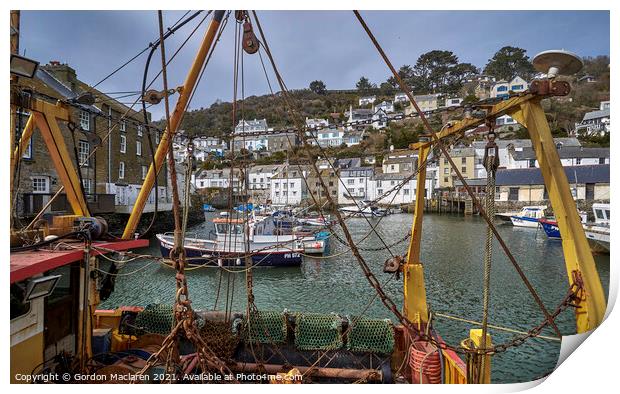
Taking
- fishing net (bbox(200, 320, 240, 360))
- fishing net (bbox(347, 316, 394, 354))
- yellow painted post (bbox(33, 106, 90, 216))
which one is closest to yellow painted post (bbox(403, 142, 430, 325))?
fishing net (bbox(347, 316, 394, 354))

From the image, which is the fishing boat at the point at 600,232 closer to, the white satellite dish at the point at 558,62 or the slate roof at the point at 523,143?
the white satellite dish at the point at 558,62

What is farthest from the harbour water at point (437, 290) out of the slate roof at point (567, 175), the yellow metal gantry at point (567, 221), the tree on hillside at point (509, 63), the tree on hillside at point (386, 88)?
the tree on hillside at point (386, 88)

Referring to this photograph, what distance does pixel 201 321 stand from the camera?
4902mm

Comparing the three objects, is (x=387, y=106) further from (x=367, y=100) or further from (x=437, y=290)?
(x=437, y=290)

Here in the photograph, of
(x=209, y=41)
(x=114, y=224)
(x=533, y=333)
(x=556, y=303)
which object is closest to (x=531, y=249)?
(x=556, y=303)

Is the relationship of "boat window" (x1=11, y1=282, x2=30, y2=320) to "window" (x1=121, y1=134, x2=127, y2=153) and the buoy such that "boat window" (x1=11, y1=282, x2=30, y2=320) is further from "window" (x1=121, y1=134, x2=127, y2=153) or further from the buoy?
"window" (x1=121, y1=134, x2=127, y2=153)

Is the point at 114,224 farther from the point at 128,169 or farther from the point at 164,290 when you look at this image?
the point at 164,290

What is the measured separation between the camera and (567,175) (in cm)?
2814

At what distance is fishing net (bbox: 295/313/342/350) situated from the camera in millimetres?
4809

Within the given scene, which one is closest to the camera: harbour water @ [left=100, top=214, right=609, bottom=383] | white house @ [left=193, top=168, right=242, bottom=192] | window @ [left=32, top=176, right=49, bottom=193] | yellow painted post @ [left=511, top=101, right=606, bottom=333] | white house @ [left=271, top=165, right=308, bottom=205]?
yellow painted post @ [left=511, top=101, right=606, bottom=333]

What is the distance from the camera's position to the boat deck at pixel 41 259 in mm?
3013

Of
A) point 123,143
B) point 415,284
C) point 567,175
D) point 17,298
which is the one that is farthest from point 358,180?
point 17,298

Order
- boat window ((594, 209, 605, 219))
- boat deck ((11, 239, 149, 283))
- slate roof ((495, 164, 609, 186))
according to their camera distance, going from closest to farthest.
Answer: boat deck ((11, 239, 149, 283))
boat window ((594, 209, 605, 219))
slate roof ((495, 164, 609, 186))

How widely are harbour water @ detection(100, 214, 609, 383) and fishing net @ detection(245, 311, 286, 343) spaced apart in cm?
149
